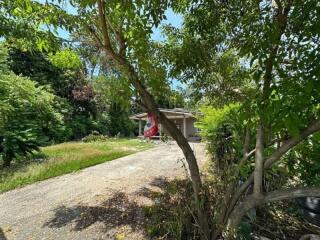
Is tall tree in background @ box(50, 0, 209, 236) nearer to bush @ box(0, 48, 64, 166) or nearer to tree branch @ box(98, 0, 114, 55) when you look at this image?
tree branch @ box(98, 0, 114, 55)

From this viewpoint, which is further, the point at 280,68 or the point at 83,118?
the point at 83,118

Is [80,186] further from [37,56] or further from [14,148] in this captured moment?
[37,56]

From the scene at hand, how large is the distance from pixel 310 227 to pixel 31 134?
372 inches

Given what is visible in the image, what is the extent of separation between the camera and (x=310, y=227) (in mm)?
4688

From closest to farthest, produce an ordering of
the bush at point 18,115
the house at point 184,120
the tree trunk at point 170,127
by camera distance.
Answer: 1. the tree trunk at point 170,127
2. the bush at point 18,115
3. the house at point 184,120

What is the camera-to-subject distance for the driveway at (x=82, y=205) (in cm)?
471

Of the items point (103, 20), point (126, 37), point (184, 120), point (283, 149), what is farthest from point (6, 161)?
point (184, 120)

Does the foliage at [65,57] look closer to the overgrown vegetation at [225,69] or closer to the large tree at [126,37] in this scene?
the overgrown vegetation at [225,69]

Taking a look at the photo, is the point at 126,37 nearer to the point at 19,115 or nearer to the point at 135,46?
the point at 135,46

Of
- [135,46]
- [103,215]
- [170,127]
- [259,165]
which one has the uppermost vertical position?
[135,46]

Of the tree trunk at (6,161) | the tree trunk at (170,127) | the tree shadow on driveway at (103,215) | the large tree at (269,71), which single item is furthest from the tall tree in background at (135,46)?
the tree trunk at (6,161)

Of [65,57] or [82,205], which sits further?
[82,205]

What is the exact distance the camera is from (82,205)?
5750 millimetres

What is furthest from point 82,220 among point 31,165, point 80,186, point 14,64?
point 14,64
